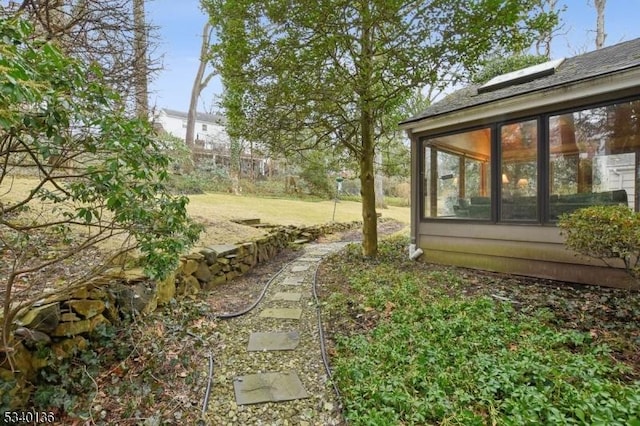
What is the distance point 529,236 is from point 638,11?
1261 cm

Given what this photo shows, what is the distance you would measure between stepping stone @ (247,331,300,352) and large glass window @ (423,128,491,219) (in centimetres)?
403

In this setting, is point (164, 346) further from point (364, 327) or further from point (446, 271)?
point (446, 271)

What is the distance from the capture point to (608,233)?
3.63m

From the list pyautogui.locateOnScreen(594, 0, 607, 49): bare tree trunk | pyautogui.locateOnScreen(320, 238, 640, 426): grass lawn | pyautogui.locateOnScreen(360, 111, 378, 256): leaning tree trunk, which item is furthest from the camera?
pyautogui.locateOnScreen(594, 0, 607, 49): bare tree trunk

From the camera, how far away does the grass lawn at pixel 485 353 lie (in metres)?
2.23

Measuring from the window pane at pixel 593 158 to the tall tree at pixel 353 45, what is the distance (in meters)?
1.50

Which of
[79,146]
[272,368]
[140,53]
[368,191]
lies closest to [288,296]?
[272,368]

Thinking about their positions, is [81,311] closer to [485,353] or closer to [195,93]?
[485,353]

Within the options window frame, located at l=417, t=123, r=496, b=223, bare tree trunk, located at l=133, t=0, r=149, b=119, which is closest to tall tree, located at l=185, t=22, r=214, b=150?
bare tree trunk, located at l=133, t=0, r=149, b=119

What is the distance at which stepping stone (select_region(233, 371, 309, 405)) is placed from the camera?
2.66m

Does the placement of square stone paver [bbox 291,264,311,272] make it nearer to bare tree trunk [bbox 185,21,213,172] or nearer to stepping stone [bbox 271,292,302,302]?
stepping stone [bbox 271,292,302,302]

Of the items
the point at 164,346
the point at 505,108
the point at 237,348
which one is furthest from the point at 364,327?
the point at 505,108

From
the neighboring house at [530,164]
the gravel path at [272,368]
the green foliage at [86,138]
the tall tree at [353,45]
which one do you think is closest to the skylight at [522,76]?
the neighboring house at [530,164]

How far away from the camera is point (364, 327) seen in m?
3.81
